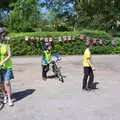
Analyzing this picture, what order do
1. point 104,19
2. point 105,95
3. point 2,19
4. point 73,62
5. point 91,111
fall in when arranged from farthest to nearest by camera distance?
point 2,19
point 104,19
point 73,62
point 105,95
point 91,111

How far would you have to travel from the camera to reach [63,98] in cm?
1048

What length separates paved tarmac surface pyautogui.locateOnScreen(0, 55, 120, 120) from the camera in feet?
28.4

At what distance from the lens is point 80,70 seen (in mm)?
16609

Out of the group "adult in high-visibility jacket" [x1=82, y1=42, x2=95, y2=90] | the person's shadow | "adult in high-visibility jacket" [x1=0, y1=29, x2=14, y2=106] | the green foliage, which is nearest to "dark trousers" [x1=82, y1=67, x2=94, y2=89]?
"adult in high-visibility jacket" [x1=82, y1=42, x2=95, y2=90]

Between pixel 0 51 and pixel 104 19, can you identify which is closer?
pixel 0 51

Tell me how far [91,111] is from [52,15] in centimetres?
3499

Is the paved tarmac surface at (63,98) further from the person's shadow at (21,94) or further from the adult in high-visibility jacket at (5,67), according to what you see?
the adult in high-visibility jacket at (5,67)

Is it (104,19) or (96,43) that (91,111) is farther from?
(104,19)

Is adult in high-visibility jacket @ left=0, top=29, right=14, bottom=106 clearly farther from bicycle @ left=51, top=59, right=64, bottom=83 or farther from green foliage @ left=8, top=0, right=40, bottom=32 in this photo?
green foliage @ left=8, top=0, right=40, bottom=32

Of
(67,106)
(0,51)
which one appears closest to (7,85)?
(0,51)

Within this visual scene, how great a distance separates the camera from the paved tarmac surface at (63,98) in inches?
341

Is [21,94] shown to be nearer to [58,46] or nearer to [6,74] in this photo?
[6,74]

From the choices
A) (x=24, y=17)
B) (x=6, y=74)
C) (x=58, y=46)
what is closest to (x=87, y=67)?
(x=6, y=74)

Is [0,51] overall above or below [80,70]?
above
